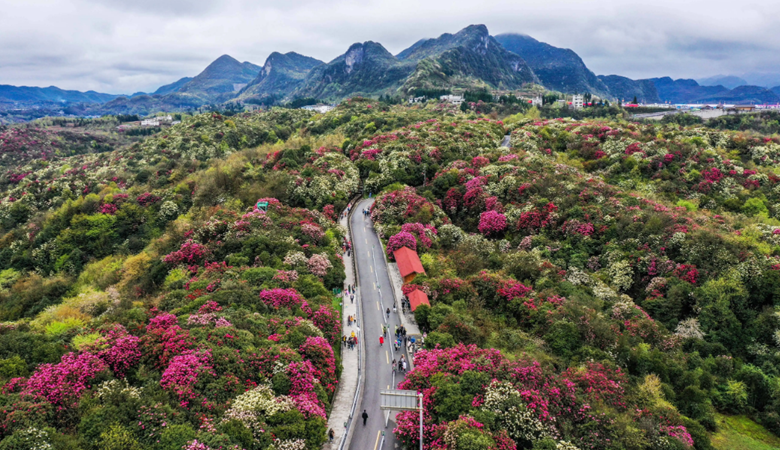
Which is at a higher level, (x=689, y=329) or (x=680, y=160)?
(x=680, y=160)

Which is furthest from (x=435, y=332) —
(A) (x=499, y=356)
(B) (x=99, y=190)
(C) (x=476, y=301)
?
(B) (x=99, y=190)

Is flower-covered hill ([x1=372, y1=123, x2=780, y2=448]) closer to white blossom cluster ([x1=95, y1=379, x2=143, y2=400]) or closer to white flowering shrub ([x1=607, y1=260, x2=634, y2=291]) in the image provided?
white flowering shrub ([x1=607, y1=260, x2=634, y2=291])

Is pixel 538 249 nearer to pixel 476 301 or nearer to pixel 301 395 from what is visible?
pixel 476 301

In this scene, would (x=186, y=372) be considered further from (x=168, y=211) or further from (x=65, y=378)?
(x=168, y=211)

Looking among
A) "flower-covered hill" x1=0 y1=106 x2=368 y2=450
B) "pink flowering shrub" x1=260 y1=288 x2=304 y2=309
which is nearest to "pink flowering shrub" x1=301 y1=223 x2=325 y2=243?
"flower-covered hill" x1=0 y1=106 x2=368 y2=450

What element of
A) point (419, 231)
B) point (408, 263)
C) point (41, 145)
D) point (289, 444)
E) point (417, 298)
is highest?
point (41, 145)

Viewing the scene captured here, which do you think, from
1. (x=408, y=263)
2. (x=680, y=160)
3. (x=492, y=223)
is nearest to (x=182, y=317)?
(x=408, y=263)
